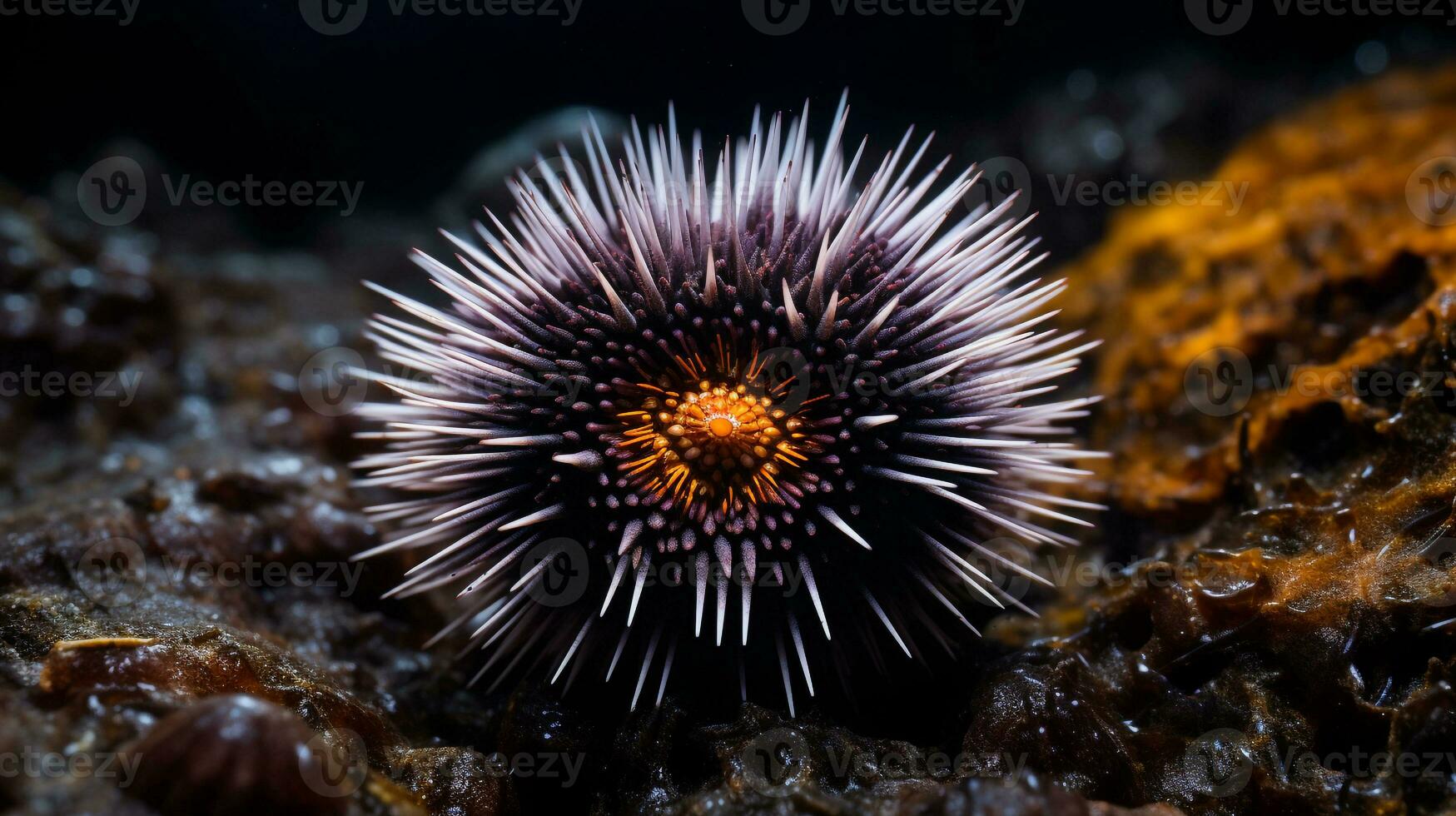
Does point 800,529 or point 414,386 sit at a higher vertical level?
point 414,386

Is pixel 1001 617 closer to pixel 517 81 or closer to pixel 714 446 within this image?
pixel 714 446

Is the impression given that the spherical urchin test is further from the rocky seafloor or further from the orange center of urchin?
the rocky seafloor

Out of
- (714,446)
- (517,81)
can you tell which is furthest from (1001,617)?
(517,81)

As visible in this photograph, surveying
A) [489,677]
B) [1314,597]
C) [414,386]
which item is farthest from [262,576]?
[1314,597]

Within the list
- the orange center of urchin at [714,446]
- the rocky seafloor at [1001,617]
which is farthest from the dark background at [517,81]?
the orange center of urchin at [714,446]

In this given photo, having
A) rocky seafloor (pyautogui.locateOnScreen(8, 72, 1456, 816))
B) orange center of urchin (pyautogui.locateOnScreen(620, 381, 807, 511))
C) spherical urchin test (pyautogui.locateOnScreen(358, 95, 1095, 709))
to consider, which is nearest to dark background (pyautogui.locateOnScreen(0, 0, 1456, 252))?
rocky seafloor (pyautogui.locateOnScreen(8, 72, 1456, 816))

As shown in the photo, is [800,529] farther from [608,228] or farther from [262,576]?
[262,576]
